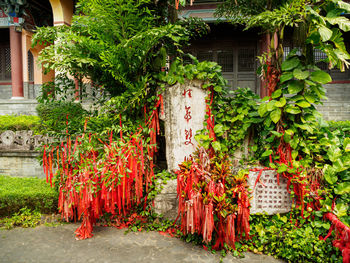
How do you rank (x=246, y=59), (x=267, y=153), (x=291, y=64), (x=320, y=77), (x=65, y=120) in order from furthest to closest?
(x=246, y=59)
(x=65, y=120)
(x=267, y=153)
(x=291, y=64)
(x=320, y=77)

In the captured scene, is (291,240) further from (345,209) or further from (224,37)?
(224,37)

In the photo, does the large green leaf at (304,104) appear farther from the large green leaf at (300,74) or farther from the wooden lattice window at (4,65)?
the wooden lattice window at (4,65)

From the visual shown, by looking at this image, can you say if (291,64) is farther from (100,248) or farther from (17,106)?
(17,106)

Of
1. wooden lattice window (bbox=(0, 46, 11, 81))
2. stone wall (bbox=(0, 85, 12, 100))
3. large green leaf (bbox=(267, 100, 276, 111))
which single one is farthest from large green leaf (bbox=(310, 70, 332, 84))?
wooden lattice window (bbox=(0, 46, 11, 81))

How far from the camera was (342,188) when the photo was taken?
271 centimetres

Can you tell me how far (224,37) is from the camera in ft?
34.7

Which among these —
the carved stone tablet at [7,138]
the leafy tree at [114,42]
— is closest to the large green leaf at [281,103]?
the leafy tree at [114,42]

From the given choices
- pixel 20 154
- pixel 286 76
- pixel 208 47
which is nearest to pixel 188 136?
pixel 286 76

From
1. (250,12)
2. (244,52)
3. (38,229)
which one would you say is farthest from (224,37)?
(38,229)

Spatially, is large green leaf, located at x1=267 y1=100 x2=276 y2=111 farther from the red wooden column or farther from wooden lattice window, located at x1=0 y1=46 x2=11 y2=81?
wooden lattice window, located at x1=0 y1=46 x2=11 y2=81

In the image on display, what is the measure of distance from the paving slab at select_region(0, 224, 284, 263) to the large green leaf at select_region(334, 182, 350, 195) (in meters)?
0.99

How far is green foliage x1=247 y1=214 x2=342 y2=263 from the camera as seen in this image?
255cm

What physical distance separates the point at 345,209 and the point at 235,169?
1229 mm

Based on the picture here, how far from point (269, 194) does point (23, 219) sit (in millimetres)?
3357
